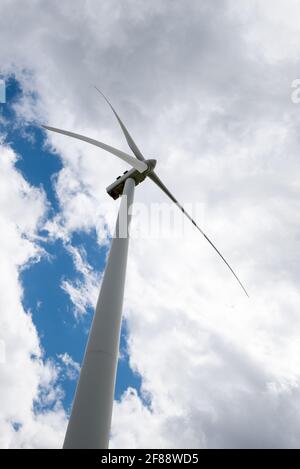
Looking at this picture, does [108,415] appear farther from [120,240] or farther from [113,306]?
[120,240]

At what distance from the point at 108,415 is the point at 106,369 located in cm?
139

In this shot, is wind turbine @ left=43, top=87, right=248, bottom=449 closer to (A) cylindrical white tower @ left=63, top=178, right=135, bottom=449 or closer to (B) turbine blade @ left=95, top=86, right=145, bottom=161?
(A) cylindrical white tower @ left=63, top=178, right=135, bottom=449

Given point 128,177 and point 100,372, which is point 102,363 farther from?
point 128,177

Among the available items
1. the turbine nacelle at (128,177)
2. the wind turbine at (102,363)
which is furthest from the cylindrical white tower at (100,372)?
the turbine nacelle at (128,177)

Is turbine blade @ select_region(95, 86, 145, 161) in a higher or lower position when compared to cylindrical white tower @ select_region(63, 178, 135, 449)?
higher

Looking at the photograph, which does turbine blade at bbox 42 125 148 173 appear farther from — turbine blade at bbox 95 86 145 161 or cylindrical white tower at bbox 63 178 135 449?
cylindrical white tower at bbox 63 178 135 449

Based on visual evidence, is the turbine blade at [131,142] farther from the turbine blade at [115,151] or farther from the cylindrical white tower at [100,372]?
the cylindrical white tower at [100,372]

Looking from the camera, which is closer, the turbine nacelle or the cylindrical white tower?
the cylindrical white tower

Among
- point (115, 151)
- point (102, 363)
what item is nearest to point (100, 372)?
point (102, 363)

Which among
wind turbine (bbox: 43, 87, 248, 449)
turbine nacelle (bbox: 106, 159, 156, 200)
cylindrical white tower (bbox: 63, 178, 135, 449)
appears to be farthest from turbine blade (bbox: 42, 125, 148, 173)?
cylindrical white tower (bbox: 63, 178, 135, 449)

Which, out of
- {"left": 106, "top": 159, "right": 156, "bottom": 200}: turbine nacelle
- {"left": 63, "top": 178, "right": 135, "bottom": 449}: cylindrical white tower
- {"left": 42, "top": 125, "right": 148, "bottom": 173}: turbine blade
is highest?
{"left": 42, "top": 125, "right": 148, "bottom": 173}: turbine blade

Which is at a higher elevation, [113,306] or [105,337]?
[113,306]
